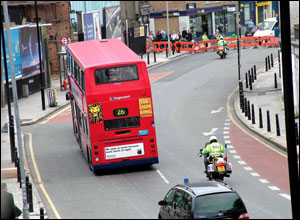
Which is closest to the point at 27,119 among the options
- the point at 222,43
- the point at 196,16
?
the point at 222,43

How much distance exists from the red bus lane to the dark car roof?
20.9ft

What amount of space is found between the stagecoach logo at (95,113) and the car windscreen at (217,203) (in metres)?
10.4

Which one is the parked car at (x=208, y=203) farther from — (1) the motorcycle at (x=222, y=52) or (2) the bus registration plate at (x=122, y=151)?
(1) the motorcycle at (x=222, y=52)

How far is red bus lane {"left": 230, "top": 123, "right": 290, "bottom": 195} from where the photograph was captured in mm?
24545

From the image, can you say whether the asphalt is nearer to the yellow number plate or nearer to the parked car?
the yellow number plate

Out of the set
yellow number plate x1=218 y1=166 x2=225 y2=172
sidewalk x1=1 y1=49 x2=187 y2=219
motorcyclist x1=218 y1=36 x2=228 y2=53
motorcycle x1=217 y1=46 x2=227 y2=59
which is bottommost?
sidewalk x1=1 y1=49 x2=187 y2=219

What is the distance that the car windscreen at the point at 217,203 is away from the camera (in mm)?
15625

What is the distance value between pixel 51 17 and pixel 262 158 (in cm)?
3794

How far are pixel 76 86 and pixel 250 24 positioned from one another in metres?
26.1

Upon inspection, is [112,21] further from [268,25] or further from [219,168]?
[219,168]

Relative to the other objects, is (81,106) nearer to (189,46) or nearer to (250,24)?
(250,24)

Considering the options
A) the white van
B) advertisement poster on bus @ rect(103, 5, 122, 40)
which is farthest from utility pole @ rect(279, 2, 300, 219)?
advertisement poster on bus @ rect(103, 5, 122, 40)

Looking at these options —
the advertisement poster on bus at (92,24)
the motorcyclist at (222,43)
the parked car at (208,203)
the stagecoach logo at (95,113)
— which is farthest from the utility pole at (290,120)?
the advertisement poster on bus at (92,24)

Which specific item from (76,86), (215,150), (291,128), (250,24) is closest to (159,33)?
(250,24)
